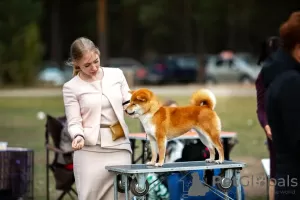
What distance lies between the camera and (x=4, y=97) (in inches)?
1259

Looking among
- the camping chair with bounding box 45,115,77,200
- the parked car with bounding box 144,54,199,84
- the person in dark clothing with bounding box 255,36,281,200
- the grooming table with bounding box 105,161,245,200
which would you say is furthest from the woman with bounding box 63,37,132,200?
the parked car with bounding box 144,54,199,84

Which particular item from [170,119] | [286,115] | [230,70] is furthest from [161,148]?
[230,70]

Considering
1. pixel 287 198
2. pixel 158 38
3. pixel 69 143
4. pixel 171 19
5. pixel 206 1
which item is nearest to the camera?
pixel 287 198

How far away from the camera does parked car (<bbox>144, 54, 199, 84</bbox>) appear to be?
44000 mm

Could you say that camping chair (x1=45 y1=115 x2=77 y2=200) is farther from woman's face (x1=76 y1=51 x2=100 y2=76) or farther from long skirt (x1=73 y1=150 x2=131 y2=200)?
woman's face (x1=76 y1=51 x2=100 y2=76)

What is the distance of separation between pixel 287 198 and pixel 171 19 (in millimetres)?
50810

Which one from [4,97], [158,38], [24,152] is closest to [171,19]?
[158,38]

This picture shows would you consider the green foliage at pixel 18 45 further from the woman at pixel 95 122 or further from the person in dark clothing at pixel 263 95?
the woman at pixel 95 122

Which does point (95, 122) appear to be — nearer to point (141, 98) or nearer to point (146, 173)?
point (141, 98)

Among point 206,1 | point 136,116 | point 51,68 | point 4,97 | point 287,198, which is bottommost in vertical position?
point 287,198

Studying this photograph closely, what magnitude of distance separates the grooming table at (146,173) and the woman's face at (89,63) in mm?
698

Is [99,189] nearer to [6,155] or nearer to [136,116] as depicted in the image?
[136,116]

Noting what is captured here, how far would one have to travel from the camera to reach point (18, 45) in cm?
4456

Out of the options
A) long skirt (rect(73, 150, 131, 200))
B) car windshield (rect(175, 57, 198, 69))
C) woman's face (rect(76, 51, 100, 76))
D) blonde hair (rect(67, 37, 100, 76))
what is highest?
car windshield (rect(175, 57, 198, 69))
